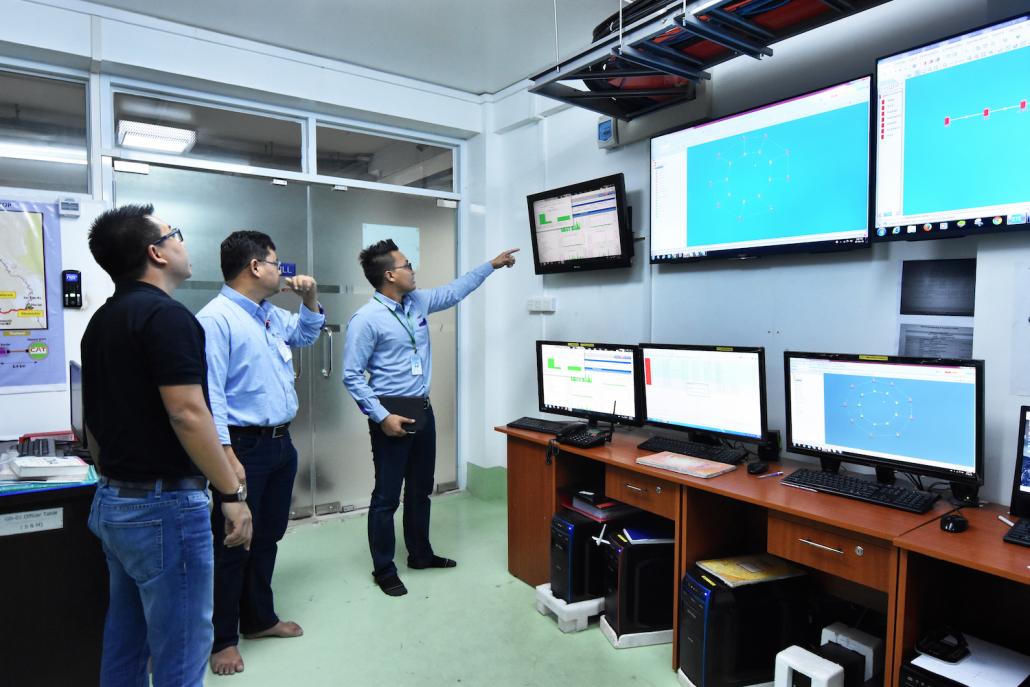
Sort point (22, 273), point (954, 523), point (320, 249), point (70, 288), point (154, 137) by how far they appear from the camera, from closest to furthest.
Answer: point (954, 523)
point (22, 273)
point (70, 288)
point (154, 137)
point (320, 249)

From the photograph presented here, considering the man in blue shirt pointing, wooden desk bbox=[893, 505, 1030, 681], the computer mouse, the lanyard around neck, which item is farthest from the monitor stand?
the lanyard around neck

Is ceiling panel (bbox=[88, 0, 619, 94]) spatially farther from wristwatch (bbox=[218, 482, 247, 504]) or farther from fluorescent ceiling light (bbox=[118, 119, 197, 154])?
wristwatch (bbox=[218, 482, 247, 504])

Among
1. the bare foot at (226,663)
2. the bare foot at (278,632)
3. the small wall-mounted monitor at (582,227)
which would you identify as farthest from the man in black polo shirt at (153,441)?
the small wall-mounted monitor at (582,227)

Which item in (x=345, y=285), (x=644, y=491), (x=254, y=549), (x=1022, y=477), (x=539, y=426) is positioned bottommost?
(x=254, y=549)

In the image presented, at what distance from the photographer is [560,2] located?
3.01 metres

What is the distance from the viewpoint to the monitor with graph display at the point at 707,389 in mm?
2367

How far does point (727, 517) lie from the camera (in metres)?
2.36

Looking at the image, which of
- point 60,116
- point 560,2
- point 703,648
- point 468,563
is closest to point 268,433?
point 468,563

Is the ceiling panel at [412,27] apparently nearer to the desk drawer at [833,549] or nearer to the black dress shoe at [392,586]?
the desk drawer at [833,549]

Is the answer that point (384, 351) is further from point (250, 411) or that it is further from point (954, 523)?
point (954, 523)

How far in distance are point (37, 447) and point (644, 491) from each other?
8.20ft

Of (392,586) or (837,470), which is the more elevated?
(837,470)

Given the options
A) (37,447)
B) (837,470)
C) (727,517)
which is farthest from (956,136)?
(37,447)

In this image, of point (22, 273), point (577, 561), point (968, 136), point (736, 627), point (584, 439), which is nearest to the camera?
point (968, 136)
